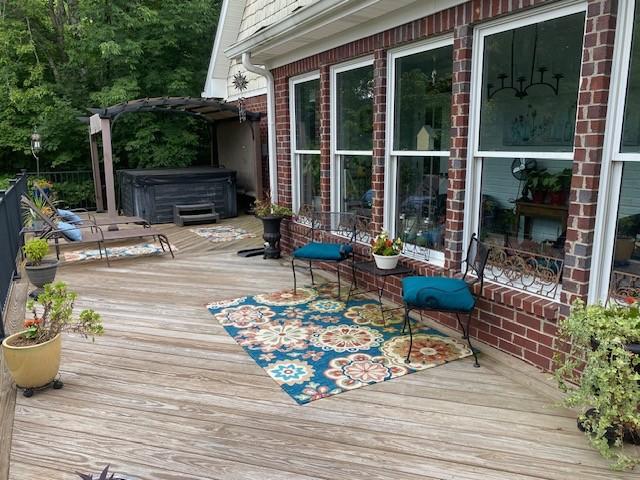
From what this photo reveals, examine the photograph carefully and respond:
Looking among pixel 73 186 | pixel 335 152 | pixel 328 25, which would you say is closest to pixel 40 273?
pixel 335 152

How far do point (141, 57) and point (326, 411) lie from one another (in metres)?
11.2

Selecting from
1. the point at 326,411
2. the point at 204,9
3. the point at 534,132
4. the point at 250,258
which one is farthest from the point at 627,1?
the point at 204,9

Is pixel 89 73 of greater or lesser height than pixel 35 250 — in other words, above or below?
above

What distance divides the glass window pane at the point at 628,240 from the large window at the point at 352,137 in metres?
2.38

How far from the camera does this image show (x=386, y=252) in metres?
3.95

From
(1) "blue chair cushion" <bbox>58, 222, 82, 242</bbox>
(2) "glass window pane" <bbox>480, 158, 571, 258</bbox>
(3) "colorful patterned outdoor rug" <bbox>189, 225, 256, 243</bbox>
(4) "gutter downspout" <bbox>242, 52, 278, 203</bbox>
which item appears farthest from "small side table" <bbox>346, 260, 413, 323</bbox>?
(1) "blue chair cushion" <bbox>58, 222, 82, 242</bbox>

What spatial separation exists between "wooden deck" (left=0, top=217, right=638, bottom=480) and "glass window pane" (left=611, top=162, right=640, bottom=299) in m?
0.74

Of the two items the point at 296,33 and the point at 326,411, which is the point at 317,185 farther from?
the point at 326,411

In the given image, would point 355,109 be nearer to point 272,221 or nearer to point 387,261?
point 387,261

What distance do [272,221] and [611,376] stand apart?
4.48 meters

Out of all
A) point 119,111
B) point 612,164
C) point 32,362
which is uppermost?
point 119,111

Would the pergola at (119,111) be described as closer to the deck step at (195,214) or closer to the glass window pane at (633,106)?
the deck step at (195,214)

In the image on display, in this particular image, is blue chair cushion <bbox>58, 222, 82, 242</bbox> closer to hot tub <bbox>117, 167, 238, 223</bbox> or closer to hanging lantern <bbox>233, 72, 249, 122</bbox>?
hot tub <bbox>117, 167, 238, 223</bbox>

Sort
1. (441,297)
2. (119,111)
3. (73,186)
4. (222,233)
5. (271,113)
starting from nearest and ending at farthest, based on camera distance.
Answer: (441,297) → (271,113) → (119,111) → (222,233) → (73,186)
